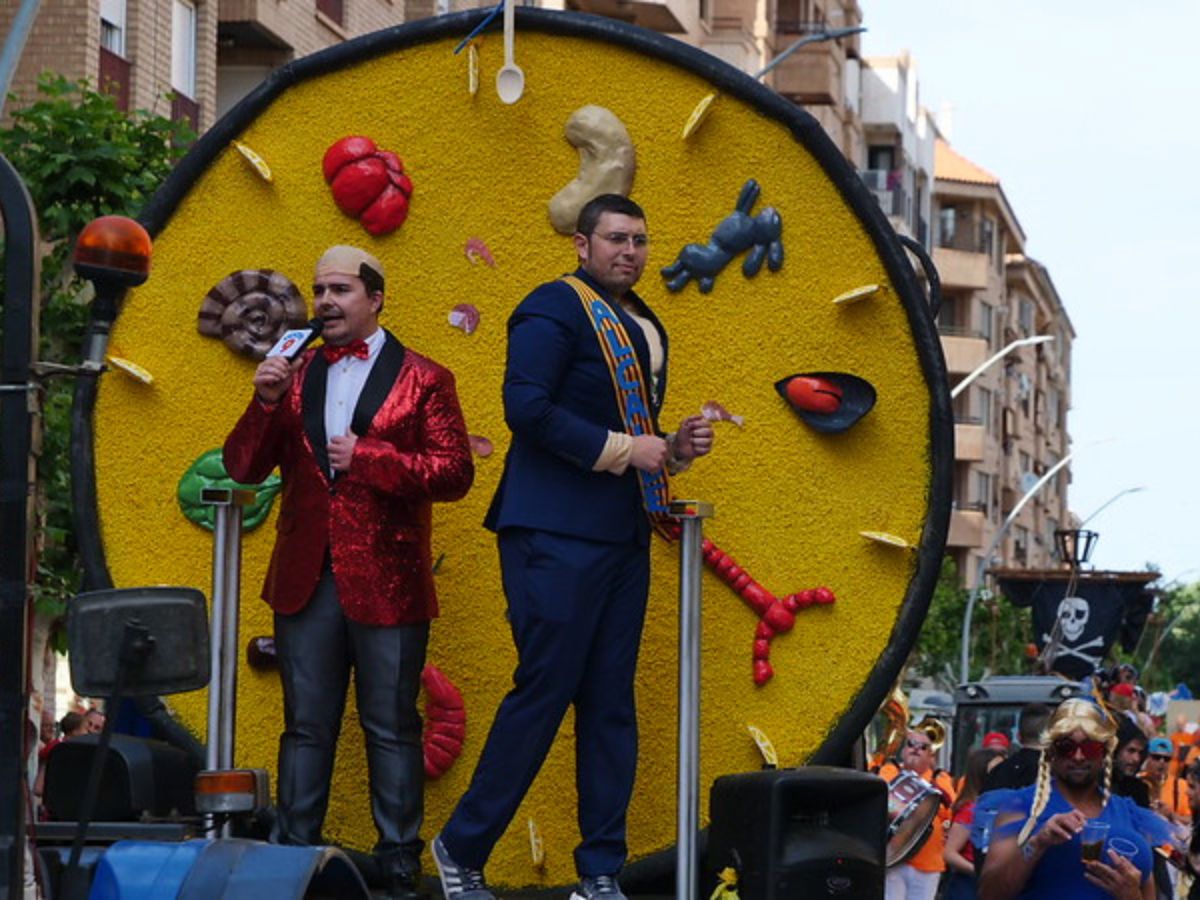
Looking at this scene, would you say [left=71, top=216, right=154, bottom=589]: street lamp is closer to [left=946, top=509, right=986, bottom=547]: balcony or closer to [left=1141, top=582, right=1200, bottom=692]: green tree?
[left=946, top=509, right=986, bottom=547]: balcony

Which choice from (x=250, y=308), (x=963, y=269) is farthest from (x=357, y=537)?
(x=963, y=269)

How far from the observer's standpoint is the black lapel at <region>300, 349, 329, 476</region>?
668 centimetres

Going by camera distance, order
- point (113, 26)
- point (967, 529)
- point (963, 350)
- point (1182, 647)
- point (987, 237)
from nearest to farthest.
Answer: point (113, 26) → point (967, 529) → point (963, 350) → point (987, 237) → point (1182, 647)

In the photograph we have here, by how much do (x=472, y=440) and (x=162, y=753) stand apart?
3.79 ft

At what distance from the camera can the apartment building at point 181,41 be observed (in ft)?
96.2

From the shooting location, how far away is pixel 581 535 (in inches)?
251

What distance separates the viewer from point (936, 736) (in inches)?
621

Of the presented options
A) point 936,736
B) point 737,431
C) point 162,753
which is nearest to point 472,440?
point 737,431

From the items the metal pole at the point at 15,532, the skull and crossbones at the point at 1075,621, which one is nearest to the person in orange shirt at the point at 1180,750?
the skull and crossbones at the point at 1075,621

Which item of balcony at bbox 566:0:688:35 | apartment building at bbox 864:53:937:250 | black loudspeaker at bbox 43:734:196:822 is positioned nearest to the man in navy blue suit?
black loudspeaker at bbox 43:734:196:822

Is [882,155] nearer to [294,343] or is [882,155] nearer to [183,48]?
[183,48]

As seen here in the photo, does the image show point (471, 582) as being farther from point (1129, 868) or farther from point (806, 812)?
point (1129, 868)

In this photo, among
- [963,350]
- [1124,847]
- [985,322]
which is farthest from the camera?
[985,322]

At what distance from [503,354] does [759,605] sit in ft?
2.95
